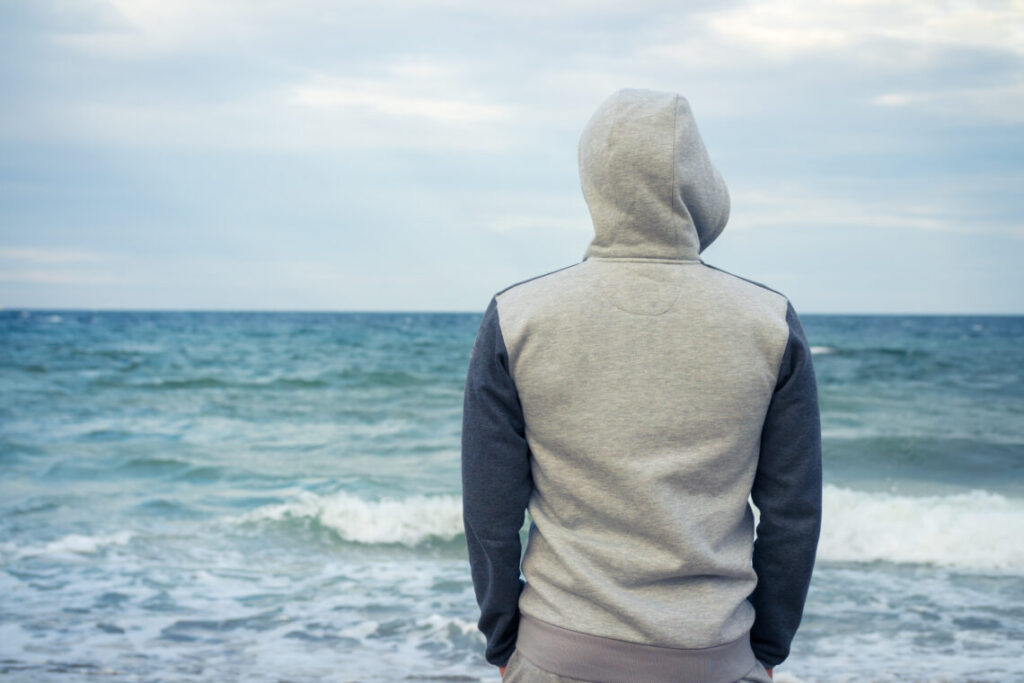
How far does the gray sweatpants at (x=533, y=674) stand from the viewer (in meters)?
1.41

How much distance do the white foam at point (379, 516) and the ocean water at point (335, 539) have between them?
0.08 ft

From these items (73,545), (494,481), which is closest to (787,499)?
(494,481)

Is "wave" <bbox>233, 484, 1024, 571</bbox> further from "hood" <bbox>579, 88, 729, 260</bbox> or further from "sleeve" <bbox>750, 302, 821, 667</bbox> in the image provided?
"hood" <bbox>579, 88, 729, 260</bbox>

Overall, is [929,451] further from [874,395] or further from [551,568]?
[551,568]

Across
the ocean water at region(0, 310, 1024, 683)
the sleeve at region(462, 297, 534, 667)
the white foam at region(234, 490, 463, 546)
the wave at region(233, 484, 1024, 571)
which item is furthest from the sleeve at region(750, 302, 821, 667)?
the white foam at region(234, 490, 463, 546)

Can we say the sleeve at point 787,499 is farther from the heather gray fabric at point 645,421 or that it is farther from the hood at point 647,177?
the hood at point 647,177

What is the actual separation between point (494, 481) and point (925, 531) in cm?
624

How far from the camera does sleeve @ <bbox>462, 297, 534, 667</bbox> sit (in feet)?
4.61

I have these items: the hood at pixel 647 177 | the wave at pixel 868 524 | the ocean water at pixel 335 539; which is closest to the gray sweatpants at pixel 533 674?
the hood at pixel 647 177

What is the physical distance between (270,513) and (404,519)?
3.70 ft

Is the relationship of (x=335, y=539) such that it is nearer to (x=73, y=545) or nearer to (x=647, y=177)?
(x=73, y=545)

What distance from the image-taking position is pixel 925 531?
664 centimetres

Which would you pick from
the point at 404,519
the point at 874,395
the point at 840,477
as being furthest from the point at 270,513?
the point at 874,395

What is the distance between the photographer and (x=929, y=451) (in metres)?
10.2
